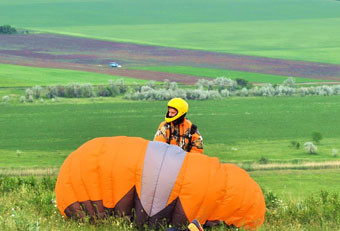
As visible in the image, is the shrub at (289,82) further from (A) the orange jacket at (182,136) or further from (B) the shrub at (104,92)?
(A) the orange jacket at (182,136)

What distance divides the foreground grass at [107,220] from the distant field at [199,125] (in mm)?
21320

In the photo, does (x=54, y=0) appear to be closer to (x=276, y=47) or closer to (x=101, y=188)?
(x=276, y=47)

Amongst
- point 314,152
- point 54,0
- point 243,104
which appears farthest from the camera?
point 54,0

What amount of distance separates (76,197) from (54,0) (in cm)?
13109

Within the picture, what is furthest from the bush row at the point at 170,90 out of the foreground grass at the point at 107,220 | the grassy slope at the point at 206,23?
the foreground grass at the point at 107,220

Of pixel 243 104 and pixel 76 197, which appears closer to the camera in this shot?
pixel 76 197

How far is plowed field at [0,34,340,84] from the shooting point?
2874 inches

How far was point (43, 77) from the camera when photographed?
68625mm

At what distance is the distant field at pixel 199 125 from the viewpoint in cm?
3775

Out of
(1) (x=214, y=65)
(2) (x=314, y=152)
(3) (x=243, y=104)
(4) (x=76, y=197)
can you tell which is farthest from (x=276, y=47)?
(4) (x=76, y=197)

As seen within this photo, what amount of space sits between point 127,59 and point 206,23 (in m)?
41.9

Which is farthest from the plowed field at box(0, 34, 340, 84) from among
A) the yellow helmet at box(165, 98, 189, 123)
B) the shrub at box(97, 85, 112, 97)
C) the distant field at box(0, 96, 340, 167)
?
the yellow helmet at box(165, 98, 189, 123)

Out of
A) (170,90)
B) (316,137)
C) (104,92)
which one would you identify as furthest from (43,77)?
(316,137)

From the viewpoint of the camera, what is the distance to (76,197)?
394 inches
